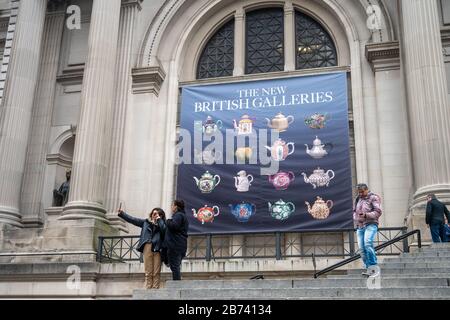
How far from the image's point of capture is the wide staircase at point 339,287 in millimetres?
8632

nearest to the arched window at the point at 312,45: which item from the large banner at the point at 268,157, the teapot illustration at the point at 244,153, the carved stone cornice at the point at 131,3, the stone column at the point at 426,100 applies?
the large banner at the point at 268,157

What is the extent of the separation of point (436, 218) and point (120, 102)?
1164cm

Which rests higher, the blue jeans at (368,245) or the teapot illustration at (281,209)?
the teapot illustration at (281,209)

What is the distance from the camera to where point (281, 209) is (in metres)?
17.9

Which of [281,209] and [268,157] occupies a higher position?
[268,157]

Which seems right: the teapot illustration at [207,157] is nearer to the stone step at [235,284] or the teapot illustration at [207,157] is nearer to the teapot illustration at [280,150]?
the teapot illustration at [280,150]

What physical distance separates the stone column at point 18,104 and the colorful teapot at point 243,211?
23.1 ft

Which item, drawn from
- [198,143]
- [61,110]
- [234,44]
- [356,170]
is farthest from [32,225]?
[356,170]

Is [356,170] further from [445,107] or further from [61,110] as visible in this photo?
[61,110]

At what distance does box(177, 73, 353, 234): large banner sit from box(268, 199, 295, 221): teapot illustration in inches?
1.3

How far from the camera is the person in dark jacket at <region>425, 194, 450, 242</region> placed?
43.3 feet

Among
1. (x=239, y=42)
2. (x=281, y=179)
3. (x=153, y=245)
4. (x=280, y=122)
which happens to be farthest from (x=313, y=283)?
(x=239, y=42)

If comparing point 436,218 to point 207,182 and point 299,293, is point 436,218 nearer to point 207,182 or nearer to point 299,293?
point 299,293

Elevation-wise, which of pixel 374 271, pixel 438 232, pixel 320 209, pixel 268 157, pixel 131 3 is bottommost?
pixel 374 271
